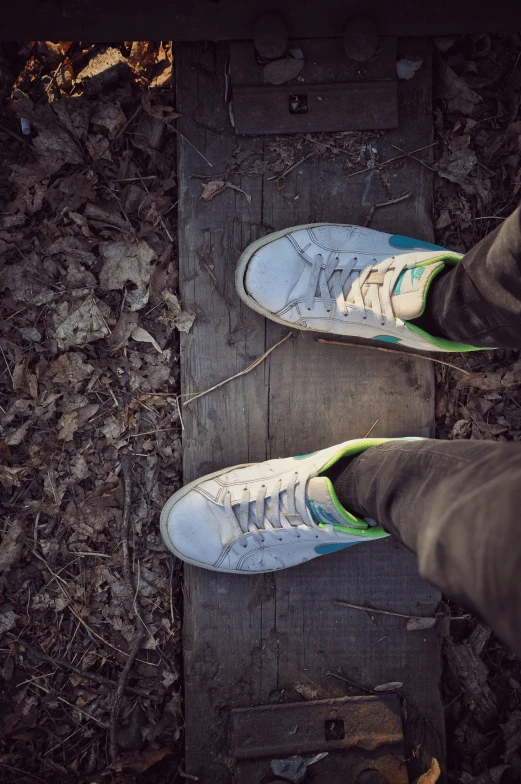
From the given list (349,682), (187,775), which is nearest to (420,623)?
(349,682)

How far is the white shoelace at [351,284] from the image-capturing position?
228 centimetres

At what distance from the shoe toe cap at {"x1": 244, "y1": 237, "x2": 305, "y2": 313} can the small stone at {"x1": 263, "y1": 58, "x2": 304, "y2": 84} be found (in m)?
0.66

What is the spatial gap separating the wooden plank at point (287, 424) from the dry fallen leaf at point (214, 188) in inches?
1.1

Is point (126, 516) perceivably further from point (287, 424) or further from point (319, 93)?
point (319, 93)

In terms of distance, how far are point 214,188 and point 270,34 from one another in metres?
0.62

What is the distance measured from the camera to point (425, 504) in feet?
4.89

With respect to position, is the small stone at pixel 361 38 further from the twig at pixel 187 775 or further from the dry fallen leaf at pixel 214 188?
the twig at pixel 187 775

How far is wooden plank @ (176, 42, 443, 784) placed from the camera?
7.87ft

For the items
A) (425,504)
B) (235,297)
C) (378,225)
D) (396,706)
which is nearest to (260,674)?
(396,706)

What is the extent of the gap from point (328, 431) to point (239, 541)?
0.62m

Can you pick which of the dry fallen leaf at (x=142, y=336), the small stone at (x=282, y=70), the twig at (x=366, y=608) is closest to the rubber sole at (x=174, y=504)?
the twig at (x=366, y=608)

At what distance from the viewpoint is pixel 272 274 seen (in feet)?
7.68

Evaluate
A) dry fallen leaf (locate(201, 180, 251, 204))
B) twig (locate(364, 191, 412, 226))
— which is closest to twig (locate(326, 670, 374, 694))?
twig (locate(364, 191, 412, 226))

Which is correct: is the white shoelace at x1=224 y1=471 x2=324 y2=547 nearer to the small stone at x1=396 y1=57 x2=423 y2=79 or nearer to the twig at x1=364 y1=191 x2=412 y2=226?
the twig at x1=364 y1=191 x2=412 y2=226
